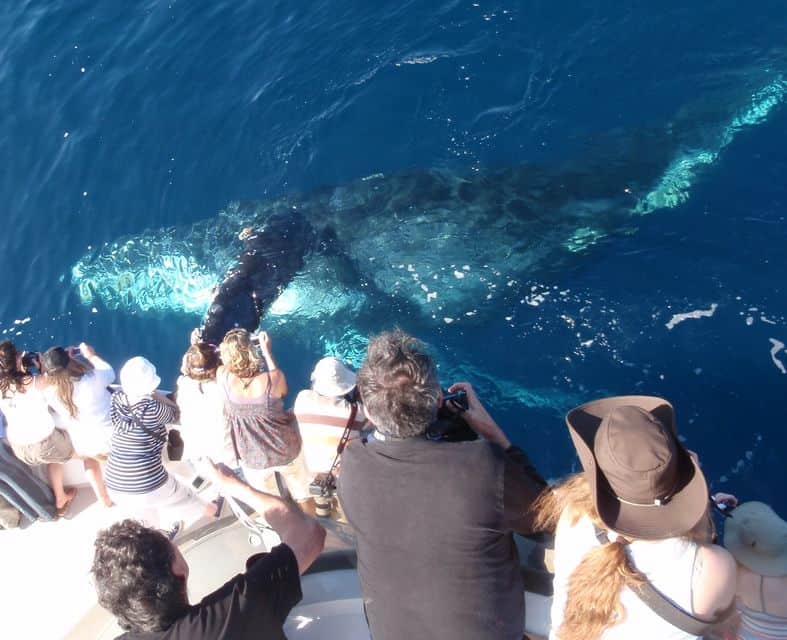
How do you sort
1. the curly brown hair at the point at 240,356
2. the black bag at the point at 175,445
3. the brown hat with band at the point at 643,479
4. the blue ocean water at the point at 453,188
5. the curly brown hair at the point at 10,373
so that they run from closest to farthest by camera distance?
the brown hat with band at the point at 643,479, the curly brown hair at the point at 240,356, the curly brown hair at the point at 10,373, the black bag at the point at 175,445, the blue ocean water at the point at 453,188

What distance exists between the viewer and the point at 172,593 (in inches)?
128

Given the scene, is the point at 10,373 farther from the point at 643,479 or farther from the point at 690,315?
the point at 690,315

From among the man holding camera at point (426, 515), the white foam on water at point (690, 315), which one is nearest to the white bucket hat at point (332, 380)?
the man holding camera at point (426, 515)

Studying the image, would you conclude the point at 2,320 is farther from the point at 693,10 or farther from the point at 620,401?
the point at 693,10

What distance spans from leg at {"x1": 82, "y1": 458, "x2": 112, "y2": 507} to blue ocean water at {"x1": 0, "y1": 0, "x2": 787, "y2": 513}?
3.42 meters

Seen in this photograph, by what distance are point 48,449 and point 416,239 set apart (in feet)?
18.8

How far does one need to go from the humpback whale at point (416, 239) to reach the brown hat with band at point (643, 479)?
619 cm

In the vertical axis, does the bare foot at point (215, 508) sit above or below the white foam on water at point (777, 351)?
above

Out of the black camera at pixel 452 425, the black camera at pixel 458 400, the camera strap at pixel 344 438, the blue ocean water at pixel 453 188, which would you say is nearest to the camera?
the black camera at pixel 452 425

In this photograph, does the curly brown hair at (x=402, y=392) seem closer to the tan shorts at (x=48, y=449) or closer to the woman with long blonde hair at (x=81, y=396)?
the woman with long blonde hair at (x=81, y=396)

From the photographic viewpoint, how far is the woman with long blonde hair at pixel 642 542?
10.2 ft

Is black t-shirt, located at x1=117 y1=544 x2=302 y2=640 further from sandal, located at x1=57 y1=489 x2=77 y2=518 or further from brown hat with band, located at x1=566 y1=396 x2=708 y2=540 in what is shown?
sandal, located at x1=57 y1=489 x2=77 y2=518

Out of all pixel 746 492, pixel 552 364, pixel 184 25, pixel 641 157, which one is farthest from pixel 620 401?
pixel 184 25

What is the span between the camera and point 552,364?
8.55 metres
